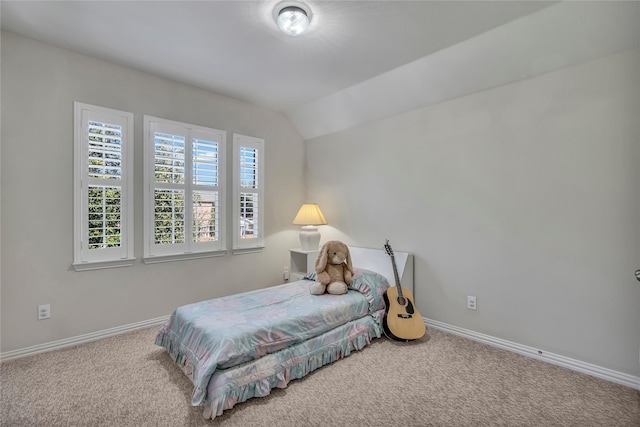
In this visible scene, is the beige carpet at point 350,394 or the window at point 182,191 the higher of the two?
the window at point 182,191

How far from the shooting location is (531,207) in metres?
2.42

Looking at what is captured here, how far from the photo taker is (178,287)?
126 inches

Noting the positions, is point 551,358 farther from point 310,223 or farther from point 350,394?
point 310,223

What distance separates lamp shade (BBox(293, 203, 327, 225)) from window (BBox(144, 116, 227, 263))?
0.93 meters

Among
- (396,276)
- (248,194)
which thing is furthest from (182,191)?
(396,276)

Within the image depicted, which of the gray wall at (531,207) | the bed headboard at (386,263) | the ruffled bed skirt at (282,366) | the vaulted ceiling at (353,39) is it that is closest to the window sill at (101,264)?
the ruffled bed skirt at (282,366)

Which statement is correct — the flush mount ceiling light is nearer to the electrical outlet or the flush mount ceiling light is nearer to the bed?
the bed

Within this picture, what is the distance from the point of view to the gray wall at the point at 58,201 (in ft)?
7.68

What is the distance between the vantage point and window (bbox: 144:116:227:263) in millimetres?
2988

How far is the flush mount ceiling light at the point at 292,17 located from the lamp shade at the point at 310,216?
2103 millimetres

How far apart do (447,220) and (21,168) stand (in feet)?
11.8

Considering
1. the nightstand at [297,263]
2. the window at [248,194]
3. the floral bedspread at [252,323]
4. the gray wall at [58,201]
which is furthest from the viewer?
the nightstand at [297,263]

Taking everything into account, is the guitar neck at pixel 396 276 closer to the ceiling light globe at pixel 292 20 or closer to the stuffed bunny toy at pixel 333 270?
the stuffed bunny toy at pixel 333 270

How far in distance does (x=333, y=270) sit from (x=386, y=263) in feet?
2.06
